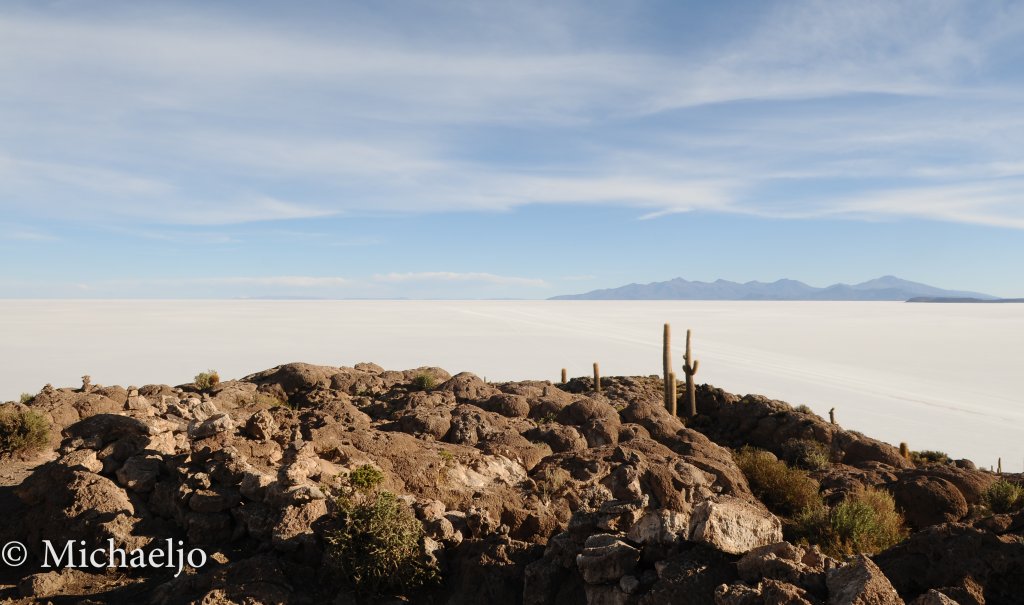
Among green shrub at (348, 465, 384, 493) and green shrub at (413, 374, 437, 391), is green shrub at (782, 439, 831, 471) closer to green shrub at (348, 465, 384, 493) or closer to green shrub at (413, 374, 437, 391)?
green shrub at (413, 374, 437, 391)

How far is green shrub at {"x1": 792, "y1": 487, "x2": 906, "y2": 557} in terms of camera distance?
371 inches

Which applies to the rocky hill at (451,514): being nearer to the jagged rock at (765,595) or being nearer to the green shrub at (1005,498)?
the jagged rock at (765,595)

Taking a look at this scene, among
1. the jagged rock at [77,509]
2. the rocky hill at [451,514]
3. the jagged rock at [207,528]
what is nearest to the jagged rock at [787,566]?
the rocky hill at [451,514]

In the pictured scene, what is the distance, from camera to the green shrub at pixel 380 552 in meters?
7.01

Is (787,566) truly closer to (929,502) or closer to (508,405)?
(929,502)

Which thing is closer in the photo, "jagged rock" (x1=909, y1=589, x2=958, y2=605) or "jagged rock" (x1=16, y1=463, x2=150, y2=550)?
"jagged rock" (x1=909, y1=589, x2=958, y2=605)

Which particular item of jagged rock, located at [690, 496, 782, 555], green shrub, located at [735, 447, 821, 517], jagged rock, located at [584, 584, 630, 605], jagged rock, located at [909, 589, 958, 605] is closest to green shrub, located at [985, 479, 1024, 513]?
green shrub, located at [735, 447, 821, 517]

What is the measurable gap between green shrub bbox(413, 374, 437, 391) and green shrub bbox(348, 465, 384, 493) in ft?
35.5

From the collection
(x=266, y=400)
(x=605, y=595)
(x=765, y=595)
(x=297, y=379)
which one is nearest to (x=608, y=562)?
(x=605, y=595)

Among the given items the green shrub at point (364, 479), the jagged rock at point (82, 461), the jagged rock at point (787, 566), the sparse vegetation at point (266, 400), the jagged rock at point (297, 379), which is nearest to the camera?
the jagged rock at point (787, 566)

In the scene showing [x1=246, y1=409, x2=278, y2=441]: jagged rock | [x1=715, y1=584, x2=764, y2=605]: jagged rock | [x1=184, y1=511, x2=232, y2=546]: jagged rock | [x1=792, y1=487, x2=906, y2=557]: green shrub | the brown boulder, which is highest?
[x1=246, y1=409, x2=278, y2=441]: jagged rock

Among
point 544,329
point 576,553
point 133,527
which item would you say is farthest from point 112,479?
point 544,329

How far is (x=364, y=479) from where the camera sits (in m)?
8.60

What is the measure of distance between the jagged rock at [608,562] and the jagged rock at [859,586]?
1.71m
